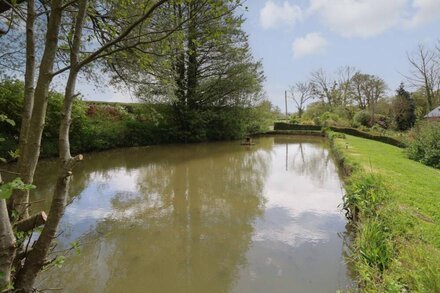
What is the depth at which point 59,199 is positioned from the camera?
2.23 meters

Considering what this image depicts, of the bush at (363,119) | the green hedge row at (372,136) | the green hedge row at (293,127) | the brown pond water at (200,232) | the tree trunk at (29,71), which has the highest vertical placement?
the tree trunk at (29,71)

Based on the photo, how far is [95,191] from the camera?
8.04m

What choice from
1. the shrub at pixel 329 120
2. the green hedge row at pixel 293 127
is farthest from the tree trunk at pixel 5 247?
the green hedge row at pixel 293 127

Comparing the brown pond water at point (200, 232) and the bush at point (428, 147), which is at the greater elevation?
the bush at point (428, 147)

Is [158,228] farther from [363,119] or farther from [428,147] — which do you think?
[363,119]

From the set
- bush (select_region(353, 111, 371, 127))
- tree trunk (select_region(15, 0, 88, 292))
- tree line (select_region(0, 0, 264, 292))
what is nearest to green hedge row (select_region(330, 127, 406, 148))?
bush (select_region(353, 111, 371, 127))

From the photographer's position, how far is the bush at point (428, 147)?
435 inches

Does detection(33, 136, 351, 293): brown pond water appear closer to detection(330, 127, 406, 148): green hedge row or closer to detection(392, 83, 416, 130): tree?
detection(330, 127, 406, 148): green hedge row

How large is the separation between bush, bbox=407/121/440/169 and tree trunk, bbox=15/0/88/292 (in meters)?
12.2

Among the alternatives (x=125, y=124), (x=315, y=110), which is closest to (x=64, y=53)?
(x=125, y=124)

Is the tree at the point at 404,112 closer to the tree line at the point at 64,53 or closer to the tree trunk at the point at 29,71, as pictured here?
the tree line at the point at 64,53

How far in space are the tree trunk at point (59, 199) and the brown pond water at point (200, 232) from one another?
4.72 feet

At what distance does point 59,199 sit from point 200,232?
134 inches

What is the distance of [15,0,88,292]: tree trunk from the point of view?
2219 mm
